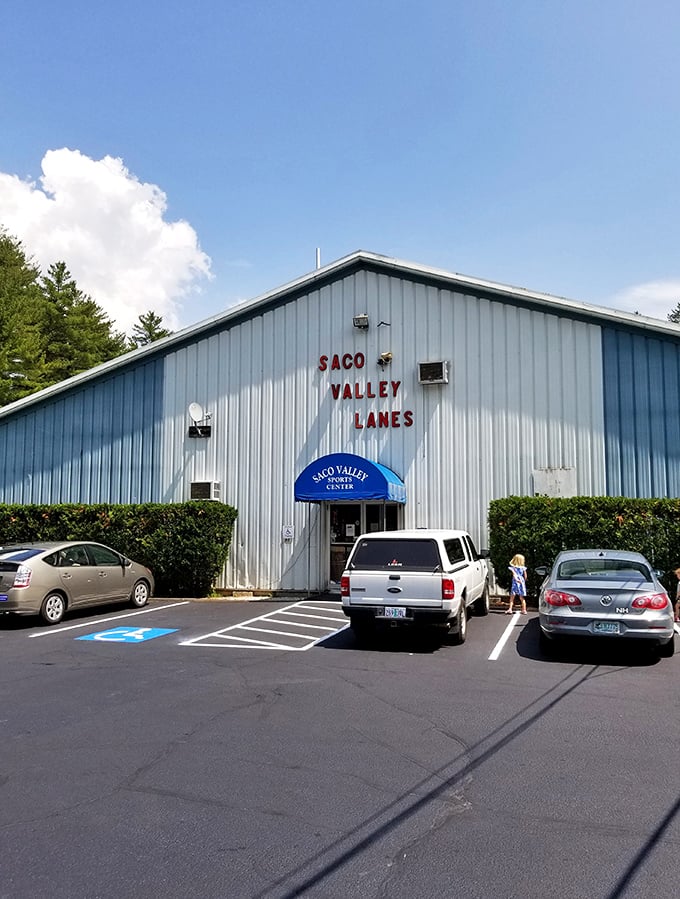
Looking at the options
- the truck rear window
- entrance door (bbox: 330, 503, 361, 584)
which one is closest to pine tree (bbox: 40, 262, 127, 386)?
entrance door (bbox: 330, 503, 361, 584)

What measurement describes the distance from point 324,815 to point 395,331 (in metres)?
15.2

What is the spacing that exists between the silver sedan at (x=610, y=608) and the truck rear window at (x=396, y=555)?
1744mm

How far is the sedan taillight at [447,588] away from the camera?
10.0m

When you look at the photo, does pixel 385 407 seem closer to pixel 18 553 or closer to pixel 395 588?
pixel 395 588

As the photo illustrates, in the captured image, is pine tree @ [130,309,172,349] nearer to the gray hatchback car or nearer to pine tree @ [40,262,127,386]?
pine tree @ [40,262,127,386]

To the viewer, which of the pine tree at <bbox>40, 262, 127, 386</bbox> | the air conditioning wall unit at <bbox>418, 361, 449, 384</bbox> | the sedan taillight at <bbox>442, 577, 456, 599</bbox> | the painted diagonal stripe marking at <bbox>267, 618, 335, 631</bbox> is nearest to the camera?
the sedan taillight at <bbox>442, 577, 456, 599</bbox>

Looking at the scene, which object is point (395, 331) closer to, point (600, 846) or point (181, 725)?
point (181, 725)

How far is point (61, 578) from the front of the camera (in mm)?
12789

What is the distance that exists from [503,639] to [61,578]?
26.6ft

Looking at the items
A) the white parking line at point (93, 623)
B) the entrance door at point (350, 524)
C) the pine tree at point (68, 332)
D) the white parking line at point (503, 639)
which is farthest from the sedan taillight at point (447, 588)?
the pine tree at point (68, 332)

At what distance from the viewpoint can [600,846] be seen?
3.96 m

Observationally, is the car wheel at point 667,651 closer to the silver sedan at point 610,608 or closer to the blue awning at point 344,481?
the silver sedan at point 610,608

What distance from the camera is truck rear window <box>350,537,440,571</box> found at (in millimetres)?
10445

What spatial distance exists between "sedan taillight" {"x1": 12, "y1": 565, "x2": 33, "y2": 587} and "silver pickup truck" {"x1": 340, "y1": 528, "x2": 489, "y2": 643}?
5.78 meters
